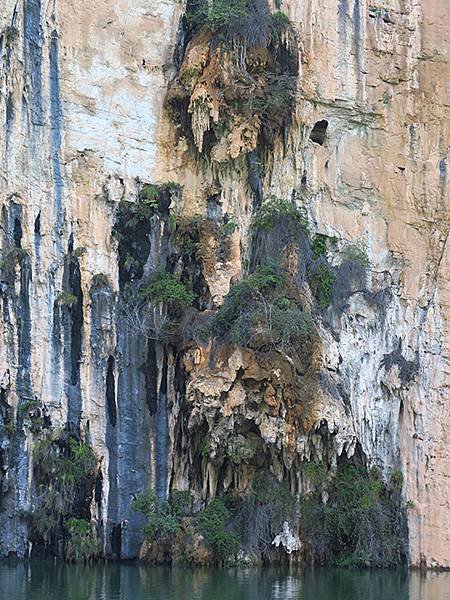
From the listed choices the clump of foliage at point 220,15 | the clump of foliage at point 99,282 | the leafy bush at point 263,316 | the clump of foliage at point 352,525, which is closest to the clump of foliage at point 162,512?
the clump of foliage at point 352,525

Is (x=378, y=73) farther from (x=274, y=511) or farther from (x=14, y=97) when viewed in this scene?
(x=274, y=511)

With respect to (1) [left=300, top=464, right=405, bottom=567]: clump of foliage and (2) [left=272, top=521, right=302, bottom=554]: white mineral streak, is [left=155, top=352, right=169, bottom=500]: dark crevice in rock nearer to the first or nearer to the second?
(2) [left=272, top=521, right=302, bottom=554]: white mineral streak

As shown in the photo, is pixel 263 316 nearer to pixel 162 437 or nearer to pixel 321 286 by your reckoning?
pixel 321 286

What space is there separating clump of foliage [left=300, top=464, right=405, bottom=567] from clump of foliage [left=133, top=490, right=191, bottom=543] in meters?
2.41

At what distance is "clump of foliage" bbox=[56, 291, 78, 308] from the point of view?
2589 centimetres

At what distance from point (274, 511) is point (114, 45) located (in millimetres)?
11326

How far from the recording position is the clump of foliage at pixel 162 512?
23.7 meters

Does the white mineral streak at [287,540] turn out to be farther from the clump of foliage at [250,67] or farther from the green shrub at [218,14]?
the green shrub at [218,14]

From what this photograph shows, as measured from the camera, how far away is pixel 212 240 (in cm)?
2705

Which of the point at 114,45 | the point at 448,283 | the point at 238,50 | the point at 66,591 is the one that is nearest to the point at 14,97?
the point at 114,45

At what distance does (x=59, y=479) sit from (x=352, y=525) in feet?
19.3

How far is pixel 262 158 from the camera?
1104 inches

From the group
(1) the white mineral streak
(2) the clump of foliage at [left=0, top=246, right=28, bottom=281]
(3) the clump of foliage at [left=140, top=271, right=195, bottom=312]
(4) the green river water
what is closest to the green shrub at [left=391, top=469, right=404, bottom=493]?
(4) the green river water

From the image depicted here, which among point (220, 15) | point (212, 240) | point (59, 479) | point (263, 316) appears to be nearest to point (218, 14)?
point (220, 15)
